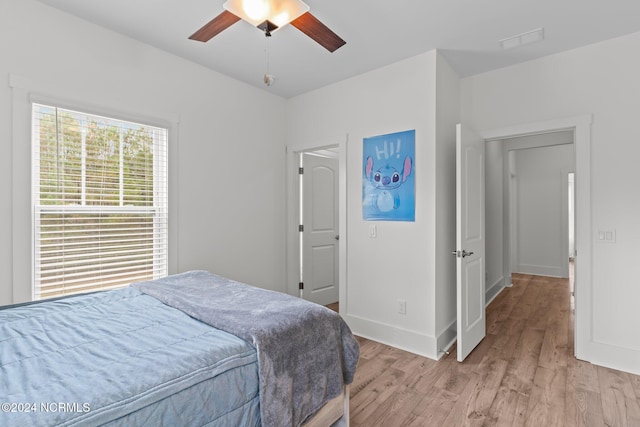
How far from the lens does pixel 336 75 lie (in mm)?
3281

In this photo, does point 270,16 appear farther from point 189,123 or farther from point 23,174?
point 23,174

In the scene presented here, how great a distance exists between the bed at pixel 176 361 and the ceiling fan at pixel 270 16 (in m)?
1.51

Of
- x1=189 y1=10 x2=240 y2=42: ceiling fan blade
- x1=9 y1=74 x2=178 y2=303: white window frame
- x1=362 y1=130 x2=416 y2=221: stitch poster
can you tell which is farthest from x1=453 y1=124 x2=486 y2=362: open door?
x1=9 y1=74 x2=178 y2=303: white window frame

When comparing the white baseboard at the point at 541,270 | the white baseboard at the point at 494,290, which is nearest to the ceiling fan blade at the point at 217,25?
the white baseboard at the point at 494,290

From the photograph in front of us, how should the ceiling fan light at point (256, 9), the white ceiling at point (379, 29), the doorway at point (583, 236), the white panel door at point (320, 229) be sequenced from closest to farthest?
the ceiling fan light at point (256, 9) → the white ceiling at point (379, 29) → the doorway at point (583, 236) → the white panel door at point (320, 229)

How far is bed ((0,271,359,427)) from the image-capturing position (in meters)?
0.97

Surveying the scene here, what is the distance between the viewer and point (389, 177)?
3.06 meters

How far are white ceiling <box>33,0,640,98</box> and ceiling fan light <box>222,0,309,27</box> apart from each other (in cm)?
52

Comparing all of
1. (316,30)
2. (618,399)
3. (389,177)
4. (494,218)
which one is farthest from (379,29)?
(494,218)

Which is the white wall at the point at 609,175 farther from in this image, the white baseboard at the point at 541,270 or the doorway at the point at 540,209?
the white baseboard at the point at 541,270

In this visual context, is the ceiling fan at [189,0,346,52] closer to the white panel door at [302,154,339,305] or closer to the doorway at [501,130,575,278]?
the white panel door at [302,154,339,305]

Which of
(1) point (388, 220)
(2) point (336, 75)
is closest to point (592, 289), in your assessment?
(1) point (388, 220)

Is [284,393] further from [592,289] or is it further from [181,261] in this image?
[592,289]

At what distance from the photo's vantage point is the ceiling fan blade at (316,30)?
1753 mm
